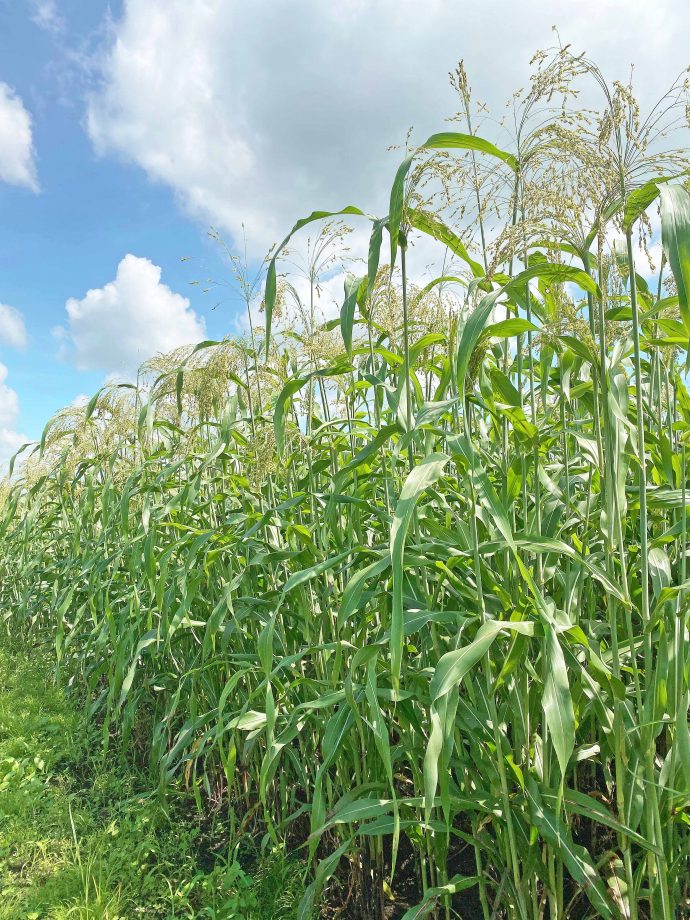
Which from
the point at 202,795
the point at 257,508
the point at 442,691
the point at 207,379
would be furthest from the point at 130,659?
the point at 442,691

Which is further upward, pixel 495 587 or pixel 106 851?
pixel 495 587

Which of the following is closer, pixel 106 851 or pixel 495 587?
pixel 495 587

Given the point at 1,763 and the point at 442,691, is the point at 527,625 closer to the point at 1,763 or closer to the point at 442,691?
the point at 442,691

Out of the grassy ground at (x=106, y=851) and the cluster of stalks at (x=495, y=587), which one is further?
the grassy ground at (x=106, y=851)

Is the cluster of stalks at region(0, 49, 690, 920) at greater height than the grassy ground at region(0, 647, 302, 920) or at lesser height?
greater

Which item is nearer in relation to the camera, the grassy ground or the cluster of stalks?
the cluster of stalks

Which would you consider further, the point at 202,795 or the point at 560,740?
the point at 202,795

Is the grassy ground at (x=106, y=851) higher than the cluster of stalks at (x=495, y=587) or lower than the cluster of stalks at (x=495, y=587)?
lower

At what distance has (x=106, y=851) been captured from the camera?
2348 mm

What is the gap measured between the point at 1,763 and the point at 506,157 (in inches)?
134

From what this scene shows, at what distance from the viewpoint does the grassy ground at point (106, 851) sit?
2.05 meters

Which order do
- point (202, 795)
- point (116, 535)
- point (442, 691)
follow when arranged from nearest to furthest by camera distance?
point (442, 691) → point (202, 795) → point (116, 535)

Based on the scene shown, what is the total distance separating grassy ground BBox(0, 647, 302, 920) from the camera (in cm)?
205

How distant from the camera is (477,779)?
1.53 metres
